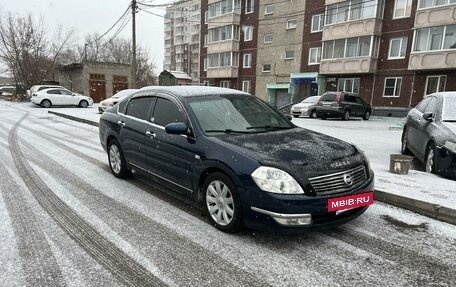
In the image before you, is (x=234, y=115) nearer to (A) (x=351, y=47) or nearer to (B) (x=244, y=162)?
(B) (x=244, y=162)

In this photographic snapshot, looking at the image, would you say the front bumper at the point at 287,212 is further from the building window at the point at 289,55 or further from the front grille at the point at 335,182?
the building window at the point at 289,55

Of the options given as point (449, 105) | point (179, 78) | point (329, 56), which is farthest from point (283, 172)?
point (179, 78)

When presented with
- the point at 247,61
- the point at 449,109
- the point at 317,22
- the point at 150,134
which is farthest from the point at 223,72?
the point at 150,134

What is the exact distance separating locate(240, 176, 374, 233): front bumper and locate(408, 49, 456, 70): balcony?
22.0 m

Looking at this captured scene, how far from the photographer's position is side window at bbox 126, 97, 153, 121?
5172 mm

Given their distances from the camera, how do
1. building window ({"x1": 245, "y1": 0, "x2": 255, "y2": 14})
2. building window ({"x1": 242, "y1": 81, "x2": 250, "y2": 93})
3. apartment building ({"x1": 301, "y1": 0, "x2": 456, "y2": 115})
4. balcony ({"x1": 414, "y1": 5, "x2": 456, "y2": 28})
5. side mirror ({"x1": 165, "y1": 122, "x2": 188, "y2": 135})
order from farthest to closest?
building window ({"x1": 242, "y1": 81, "x2": 250, "y2": 93})
building window ({"x1": 245, "y1": 0, "x2": 255, "y2": 14})
apartment building ({"x1": 301, "y1": 0, "x2": 456, "y2": 115})
balcony ({"x1": 414, "y1": 5, "x2": 456, "y2": 28})
side mirror ({"x1": 165, "y1": 122, "x2": 188, "y2": 135})

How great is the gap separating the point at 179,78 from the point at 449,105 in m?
36.6

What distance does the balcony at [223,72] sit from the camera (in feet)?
117

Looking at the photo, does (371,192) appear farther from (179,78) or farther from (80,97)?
(179,78)

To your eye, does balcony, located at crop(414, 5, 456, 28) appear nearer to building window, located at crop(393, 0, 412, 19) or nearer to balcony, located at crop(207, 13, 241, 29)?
building window, located at crop(393, 0, 412, 19)

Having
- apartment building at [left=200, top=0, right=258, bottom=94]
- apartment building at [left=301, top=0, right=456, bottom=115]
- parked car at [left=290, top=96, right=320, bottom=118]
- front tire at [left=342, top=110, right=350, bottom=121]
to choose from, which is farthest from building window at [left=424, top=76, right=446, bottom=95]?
apartment building at [left=200, top=0, right=258, bottom=94]

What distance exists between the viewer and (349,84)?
2669cm

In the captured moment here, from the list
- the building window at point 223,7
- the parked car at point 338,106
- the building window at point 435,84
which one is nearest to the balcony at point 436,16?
the building window at point 435,84

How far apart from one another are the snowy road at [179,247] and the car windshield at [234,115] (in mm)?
1210
